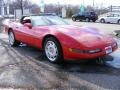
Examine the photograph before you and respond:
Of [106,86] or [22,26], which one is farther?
[22,26]

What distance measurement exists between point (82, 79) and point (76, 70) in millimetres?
673

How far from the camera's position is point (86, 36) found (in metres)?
6.28

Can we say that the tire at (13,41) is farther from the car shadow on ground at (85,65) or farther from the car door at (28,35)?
the car shadow on ground at (85,65)

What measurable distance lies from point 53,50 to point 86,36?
0.86 m

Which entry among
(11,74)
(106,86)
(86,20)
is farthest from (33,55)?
(86,20)

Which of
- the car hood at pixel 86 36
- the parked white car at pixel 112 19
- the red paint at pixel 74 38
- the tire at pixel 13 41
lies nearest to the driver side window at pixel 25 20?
the tire at pixel 13 41

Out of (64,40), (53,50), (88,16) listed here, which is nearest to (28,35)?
(53,50)

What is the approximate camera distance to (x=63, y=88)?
181 inches

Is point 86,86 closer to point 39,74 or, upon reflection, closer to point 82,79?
point 82,79

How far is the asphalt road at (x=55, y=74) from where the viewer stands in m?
4.76

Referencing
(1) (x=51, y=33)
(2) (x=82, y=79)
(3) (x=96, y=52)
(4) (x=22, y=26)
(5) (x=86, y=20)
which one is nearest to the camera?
(2) (x=82, y=79)

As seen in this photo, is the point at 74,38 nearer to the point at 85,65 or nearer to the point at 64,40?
the point at 64,40

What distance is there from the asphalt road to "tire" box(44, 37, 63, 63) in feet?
0.50

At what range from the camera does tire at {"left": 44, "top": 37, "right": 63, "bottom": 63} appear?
6275 millimetres
